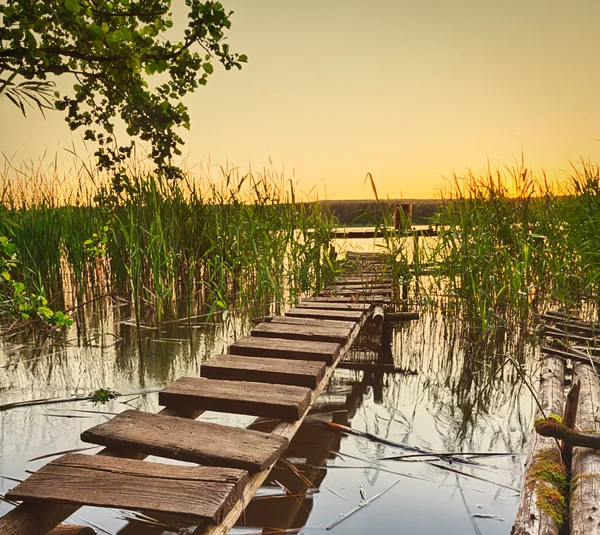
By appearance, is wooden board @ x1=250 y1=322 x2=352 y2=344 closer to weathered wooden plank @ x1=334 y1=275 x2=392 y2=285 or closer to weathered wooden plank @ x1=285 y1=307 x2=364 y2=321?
weathered wooden plank @ x1=285 y1=307 x2=364 y2=321

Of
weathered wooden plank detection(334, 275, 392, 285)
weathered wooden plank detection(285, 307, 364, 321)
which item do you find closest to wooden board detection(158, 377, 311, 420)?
weathered wooden plank detection(285, 307, 364, 321)

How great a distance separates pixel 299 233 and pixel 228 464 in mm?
4040

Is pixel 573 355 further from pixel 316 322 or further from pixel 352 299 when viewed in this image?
pixel 352 299

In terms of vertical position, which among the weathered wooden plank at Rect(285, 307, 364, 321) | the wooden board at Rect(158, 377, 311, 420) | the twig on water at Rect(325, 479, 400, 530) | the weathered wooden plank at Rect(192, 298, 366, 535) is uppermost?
the weathered wooden plank at Rect(285, 307, 364, 321)

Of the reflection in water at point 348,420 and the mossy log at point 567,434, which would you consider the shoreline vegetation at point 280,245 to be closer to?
the reflection in water at point 348,420

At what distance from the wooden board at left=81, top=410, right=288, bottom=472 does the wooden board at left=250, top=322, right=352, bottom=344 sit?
1298 mm

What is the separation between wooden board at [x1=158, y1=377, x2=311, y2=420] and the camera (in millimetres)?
2100

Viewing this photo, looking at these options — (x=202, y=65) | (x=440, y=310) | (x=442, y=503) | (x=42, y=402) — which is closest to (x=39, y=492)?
(x=442, y=503)

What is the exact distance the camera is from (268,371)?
2504 millimetres

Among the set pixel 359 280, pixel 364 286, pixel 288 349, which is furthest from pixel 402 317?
pixel 288 349

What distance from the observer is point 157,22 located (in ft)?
9.89

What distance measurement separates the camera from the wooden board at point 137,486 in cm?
138

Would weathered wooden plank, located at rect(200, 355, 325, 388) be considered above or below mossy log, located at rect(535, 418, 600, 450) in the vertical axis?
above

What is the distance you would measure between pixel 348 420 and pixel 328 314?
94 centimetres
